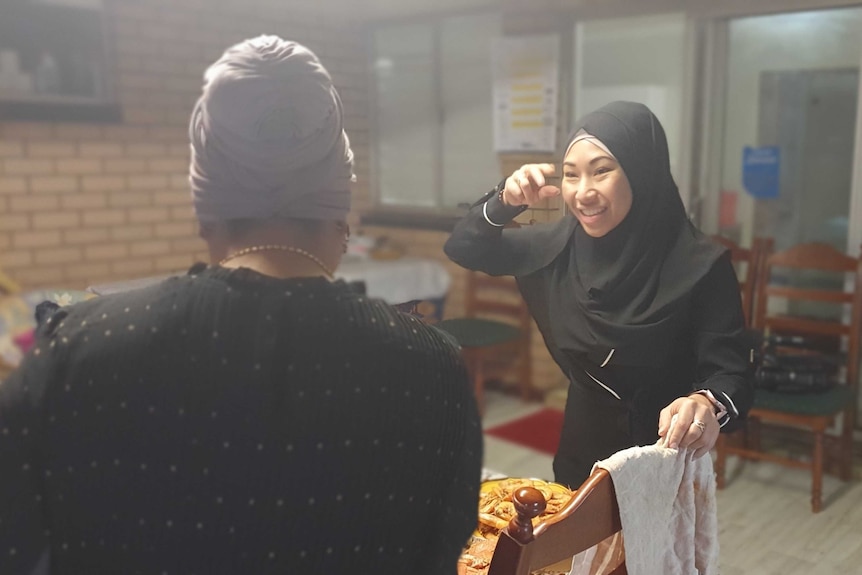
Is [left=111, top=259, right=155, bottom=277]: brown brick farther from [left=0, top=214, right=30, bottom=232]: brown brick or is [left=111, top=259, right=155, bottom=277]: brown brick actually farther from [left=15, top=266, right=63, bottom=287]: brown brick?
[left=0, top=214, right=30, bottom=232]: brown brick

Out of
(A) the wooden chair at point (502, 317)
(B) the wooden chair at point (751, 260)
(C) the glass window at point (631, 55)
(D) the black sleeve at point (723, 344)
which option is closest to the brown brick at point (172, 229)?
(A) the wooden chair at point (502, 317)

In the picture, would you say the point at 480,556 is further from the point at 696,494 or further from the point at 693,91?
the point at 693,91

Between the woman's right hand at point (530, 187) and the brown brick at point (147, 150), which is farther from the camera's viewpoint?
the brown brick at point (147, 150)

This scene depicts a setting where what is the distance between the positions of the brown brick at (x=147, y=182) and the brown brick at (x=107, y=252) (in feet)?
0.84

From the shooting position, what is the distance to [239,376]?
669 mm

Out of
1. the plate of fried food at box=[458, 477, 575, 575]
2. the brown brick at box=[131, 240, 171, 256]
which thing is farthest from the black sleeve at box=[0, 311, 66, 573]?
the brown brick at box=[131, 240, 171, 256]

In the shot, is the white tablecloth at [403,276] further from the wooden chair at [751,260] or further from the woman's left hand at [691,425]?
the woman's left hand at [691,425]

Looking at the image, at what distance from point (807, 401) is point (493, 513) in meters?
1.88

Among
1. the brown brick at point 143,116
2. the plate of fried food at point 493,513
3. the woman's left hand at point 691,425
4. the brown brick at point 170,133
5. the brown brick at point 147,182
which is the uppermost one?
the brown brick at point 143,116

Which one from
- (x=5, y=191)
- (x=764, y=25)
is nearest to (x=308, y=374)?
(x=5, y=191)

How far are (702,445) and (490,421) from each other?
2.45 metres

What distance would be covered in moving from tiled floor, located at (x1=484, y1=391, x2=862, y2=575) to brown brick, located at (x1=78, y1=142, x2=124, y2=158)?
6.42ft

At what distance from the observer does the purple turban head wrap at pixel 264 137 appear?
0.67m

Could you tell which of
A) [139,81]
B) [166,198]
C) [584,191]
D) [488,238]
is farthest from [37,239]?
[584,191]
